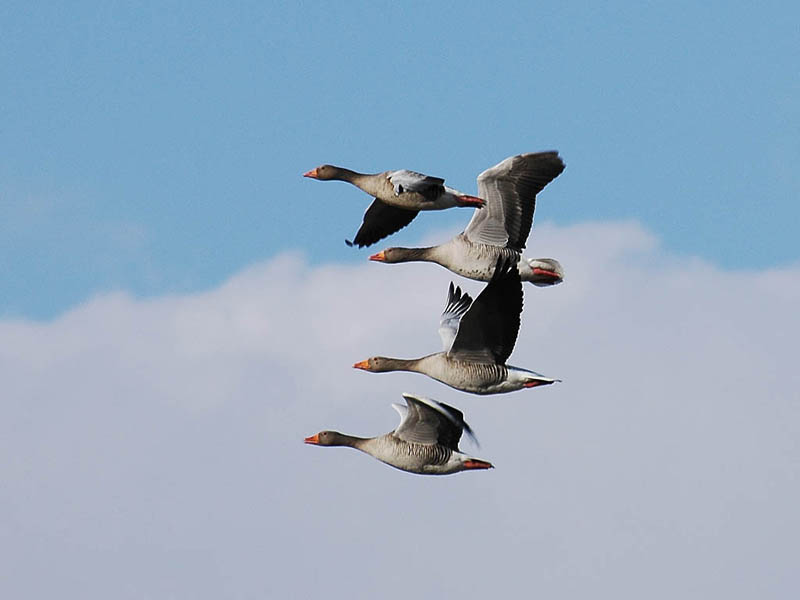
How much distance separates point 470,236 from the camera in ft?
92.8

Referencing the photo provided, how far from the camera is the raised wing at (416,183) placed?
2681cm

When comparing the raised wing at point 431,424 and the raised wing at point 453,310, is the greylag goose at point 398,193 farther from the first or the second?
the raised wing at point 431,424

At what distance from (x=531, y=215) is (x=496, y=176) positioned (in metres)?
0.86

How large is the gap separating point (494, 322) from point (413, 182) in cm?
240

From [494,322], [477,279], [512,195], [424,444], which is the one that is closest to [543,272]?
[477,279]

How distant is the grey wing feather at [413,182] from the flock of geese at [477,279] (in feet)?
0.05

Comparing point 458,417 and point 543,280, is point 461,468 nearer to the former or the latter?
point 458,417

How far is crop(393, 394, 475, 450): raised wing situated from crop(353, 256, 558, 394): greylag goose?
1.74 ft

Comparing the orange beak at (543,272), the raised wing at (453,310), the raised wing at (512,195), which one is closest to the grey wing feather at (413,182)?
the raised wing at (512,195)

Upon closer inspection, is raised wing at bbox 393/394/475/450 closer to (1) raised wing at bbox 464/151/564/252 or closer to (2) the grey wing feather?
(1) raised wing at bbox 464/151/564/252

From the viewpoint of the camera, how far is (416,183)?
88.4ft

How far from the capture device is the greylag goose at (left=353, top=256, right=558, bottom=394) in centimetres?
2622

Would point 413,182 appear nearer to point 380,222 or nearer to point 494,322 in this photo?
point 494,322

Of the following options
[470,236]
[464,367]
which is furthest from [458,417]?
[470,236]
